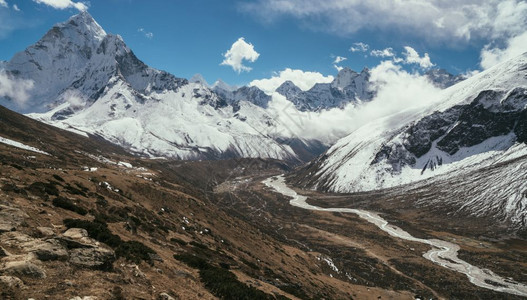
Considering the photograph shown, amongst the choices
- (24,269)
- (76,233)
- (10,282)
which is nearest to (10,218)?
(76,233)

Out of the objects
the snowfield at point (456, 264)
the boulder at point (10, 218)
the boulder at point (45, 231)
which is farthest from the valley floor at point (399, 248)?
the boulder at point (10, 218)

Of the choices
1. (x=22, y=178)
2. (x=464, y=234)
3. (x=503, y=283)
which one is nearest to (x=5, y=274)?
(x=22, y=178)

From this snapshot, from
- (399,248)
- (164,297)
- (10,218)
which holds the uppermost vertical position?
(399,248)

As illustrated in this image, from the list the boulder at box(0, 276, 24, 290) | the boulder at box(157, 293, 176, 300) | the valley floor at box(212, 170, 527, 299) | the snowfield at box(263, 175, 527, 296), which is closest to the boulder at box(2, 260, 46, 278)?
the boulder at box(0, 276, 24, 290)

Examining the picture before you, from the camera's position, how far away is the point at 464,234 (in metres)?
151

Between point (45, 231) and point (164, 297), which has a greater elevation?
point (45, 231)

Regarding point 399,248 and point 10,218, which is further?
point 399,248

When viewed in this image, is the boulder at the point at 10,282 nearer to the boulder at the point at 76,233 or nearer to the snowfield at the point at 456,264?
the boulder at the point at 76,233

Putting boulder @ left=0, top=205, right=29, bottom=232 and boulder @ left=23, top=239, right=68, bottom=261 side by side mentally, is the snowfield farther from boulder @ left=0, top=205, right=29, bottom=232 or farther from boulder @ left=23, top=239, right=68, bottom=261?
boulder @ left=0, top=205, right=29, bottom=232

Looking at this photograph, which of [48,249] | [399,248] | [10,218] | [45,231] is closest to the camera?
[48,249]

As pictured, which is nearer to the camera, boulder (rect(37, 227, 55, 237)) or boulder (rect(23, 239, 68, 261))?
boulder (rect(23, 239, 68, 261))

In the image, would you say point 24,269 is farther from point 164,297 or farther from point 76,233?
point 164,297

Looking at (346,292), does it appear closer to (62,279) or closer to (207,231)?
(207,231)

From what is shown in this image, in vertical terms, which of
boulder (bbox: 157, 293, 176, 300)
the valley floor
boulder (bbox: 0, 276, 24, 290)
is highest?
the valley floor
